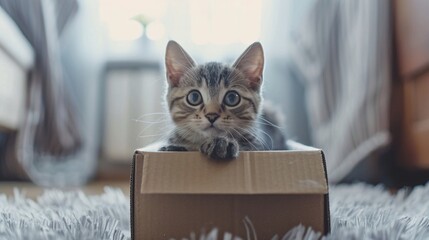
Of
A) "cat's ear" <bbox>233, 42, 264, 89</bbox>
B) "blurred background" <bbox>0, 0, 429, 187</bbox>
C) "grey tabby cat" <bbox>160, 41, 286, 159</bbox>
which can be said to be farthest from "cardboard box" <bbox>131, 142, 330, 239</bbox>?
"blurred background" <bbox>0, 0, 429, 187</bbox>

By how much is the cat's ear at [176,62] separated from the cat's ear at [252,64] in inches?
4.6

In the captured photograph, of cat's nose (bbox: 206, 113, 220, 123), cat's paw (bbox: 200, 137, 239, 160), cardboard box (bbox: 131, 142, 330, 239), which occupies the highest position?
cat's nose (bbox: 206, 113, 220, 123)

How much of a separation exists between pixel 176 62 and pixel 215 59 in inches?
36.9

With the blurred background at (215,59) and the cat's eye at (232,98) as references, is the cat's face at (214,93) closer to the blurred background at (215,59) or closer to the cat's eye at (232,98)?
the cat's eye at (232,98)

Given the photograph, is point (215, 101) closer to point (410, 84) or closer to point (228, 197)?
point (228, 197)

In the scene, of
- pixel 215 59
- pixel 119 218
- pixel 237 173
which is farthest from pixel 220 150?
pixel 215 59

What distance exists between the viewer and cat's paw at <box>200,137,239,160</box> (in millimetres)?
811

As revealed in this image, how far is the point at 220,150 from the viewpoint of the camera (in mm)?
813

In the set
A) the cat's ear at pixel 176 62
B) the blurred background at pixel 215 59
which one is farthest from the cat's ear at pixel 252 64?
the blurred background at pixel 215 59

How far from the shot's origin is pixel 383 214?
974 mm

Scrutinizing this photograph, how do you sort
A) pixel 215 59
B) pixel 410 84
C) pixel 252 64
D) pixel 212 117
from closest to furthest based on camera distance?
pixel 212 117, pixel 252 64, pixel 410 84, pixel 215 59

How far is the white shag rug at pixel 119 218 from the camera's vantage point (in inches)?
31.0

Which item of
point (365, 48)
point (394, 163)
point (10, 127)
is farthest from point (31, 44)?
point (394, 163)

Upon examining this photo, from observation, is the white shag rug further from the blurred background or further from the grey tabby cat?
the blurred background
